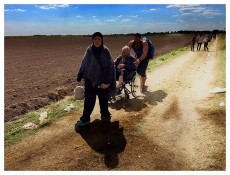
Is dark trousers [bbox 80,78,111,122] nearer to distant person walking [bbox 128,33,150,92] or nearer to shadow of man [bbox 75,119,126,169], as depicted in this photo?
shadow of man [bbox 75,119,126,169]

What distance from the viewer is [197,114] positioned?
19.8ft

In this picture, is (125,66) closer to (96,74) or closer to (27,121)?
(96,74)

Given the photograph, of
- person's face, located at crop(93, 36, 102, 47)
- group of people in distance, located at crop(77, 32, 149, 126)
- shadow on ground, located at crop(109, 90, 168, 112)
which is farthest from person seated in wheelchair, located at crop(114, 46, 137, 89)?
person's face, located at crop(93, 36, 102, 47)

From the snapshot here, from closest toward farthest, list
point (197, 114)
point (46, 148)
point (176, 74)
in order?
point (46, 148)
point (197, 114)
point (176, 74)

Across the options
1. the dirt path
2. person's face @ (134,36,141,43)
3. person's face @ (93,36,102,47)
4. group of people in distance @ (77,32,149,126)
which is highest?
person's face @ (134,36,141,43)

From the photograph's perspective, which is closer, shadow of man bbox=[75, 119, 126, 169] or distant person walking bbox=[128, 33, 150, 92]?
shadow of man bbox=[75, 119, 126, 169]

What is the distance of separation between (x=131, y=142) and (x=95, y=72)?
61.5 inches

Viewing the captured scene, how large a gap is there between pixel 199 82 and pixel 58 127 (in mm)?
5620

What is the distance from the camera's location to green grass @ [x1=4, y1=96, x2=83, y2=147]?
16.9 ft

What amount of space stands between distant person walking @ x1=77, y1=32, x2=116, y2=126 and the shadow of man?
26cm

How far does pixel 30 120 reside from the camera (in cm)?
601

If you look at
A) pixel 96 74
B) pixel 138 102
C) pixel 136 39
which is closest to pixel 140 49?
pixel 136 39
